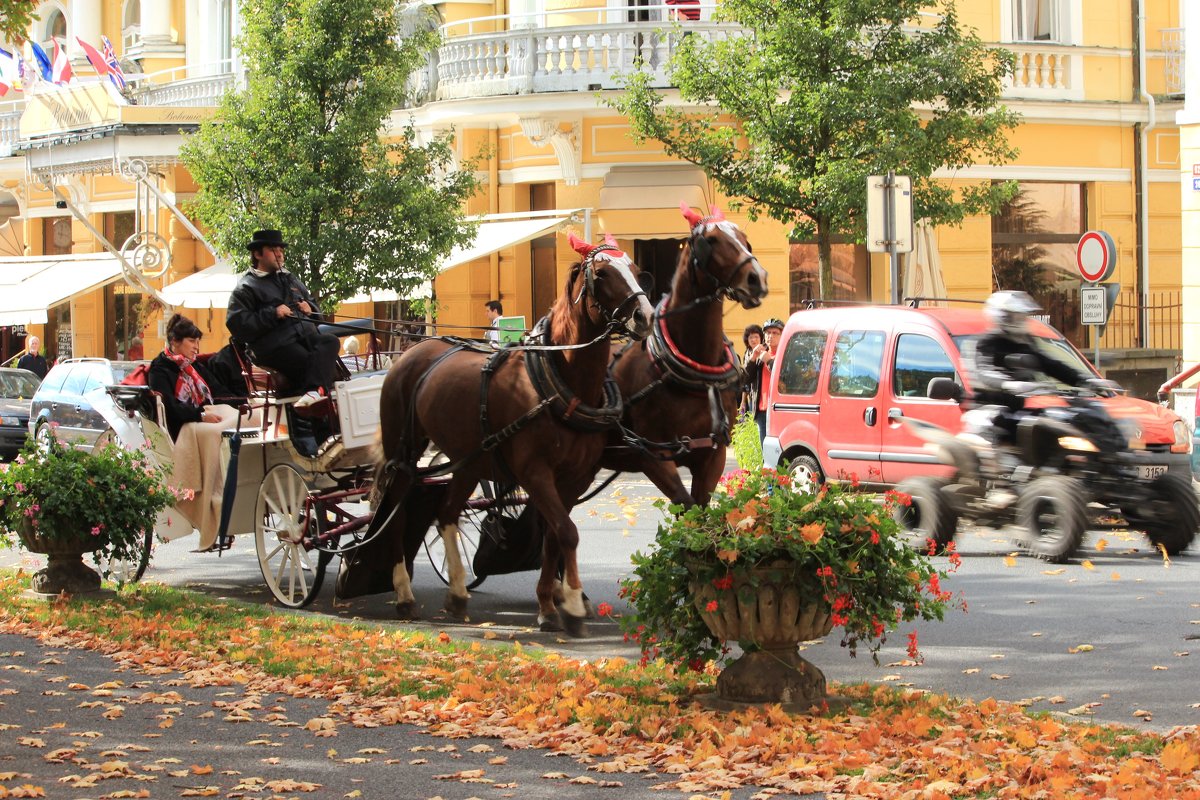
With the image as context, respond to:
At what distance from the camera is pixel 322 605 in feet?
40.0

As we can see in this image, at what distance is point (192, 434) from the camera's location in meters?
12.3

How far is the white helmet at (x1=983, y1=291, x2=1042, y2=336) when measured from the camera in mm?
12375

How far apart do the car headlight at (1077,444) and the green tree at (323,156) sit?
12.9 m

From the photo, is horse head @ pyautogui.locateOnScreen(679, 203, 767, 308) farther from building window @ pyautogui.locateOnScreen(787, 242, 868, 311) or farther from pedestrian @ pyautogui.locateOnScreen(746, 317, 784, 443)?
building window @ pyautogui.locateOnScreen(787, 242, 868, 311)

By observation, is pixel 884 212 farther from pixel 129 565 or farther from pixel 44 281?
pixel 44 281

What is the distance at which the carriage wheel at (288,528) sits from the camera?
1180 centimetres

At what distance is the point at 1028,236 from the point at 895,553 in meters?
22.0

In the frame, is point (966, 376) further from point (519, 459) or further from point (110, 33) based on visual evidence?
point (110, 33)

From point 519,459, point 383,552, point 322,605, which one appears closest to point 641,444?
point 519,459

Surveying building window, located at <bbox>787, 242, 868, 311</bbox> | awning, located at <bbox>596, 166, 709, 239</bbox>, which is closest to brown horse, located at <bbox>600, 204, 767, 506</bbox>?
awning, located at <bbox>596, 166, 709, 239</bbox>

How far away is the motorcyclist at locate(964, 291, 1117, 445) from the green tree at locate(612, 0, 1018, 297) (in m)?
8.62

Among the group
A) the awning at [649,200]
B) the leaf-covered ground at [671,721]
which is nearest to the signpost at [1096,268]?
the awning at [649,200]

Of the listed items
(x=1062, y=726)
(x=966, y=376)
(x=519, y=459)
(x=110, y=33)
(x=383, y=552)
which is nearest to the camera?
(x=1062, y=726)

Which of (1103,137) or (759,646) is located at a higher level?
(1103,137)
